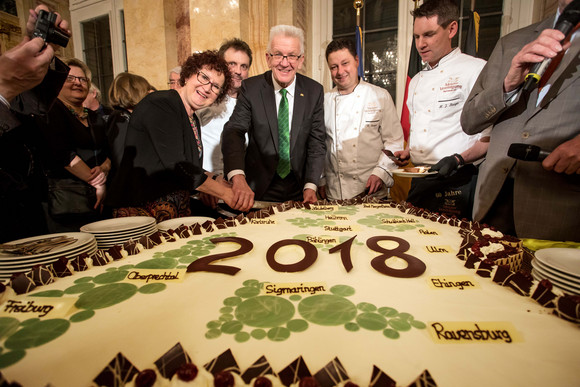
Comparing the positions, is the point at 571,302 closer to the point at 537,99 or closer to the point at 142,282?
the point at 142,282

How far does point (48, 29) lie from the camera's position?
130cm

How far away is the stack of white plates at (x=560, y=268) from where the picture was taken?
842 mm

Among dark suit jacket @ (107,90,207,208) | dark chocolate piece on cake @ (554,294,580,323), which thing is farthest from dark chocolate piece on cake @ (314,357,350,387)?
dark suit jacket @ (107,90,207,208)

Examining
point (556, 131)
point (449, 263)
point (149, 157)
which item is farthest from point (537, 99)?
point (149, 157)

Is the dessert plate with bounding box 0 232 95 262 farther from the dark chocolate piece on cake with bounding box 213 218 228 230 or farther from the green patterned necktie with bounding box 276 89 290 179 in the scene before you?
the green patterned necktie with bounding box 276 89 290 179

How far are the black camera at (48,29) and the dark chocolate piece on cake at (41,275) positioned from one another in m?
0.99

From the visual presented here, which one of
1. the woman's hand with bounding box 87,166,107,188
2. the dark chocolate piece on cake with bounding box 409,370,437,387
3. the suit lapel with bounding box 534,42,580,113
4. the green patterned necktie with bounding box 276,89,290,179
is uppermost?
the suit lapel with bounding box 534,42,580,113

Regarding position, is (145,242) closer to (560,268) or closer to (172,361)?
(172,361)

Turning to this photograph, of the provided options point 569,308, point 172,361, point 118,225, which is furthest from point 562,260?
point 118,225

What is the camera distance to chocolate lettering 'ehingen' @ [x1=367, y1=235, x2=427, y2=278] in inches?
40.9

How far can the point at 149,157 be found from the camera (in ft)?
7.53

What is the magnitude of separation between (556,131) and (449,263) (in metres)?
1.17

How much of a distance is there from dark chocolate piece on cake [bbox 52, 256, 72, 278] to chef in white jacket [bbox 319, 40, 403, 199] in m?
2.57

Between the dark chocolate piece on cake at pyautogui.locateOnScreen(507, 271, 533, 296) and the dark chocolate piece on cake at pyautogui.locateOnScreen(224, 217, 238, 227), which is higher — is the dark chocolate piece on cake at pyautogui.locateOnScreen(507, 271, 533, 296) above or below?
above
